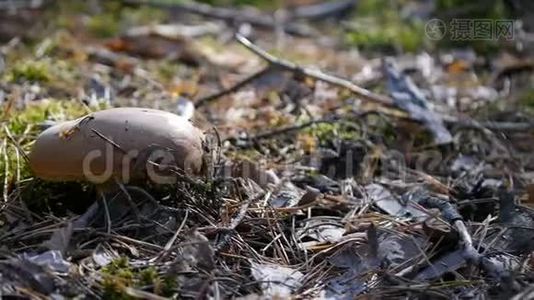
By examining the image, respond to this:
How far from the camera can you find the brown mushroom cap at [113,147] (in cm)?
189

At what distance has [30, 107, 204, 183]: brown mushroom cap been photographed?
1.89 metres

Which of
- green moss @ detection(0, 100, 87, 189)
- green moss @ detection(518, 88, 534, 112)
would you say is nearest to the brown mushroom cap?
green moss @ detection(0, 100, 87, 189)

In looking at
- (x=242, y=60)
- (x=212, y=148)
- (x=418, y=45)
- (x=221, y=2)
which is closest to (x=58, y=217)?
(x=212, y=148)

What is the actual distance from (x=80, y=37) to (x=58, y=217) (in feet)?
8.16

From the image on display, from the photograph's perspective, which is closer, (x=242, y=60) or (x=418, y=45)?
(x=242, y=60)

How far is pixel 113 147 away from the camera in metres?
1.89

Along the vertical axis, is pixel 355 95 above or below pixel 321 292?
above

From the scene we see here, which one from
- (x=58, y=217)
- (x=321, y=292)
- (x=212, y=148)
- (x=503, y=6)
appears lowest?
(x=321, y=292)

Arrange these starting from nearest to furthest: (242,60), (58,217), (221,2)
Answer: (58,217) → (242,60) → (221,2)

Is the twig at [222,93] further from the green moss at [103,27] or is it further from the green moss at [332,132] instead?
the green moss at [103,27]

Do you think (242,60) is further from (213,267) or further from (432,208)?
(213,267)

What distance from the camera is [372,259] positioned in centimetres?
188

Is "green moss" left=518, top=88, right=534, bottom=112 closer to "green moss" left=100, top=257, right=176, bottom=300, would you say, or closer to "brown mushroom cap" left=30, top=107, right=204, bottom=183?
"brown mushroom cap" left=30, top=107, right=204, bottom=183

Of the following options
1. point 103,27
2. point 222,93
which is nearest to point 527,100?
point 222,93
